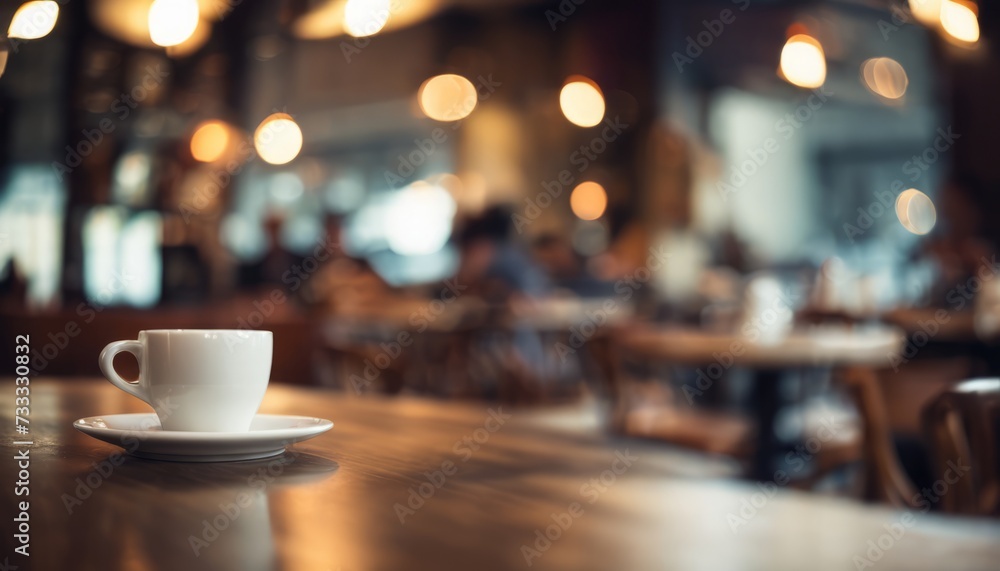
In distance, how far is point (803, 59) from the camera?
4.71 m

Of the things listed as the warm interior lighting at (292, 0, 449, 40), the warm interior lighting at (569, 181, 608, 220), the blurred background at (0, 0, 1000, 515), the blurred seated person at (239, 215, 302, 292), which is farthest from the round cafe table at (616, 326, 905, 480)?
the warm interior lighting at (292, 0, 449, 40)

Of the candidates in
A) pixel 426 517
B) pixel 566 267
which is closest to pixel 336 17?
pixel 566 267

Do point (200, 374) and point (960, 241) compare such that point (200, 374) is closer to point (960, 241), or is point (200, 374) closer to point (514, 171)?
point (960, 241)

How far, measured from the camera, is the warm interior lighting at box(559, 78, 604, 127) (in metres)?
7.66

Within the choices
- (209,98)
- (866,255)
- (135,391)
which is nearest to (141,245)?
(209,98)

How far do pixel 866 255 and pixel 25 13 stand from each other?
30.1 feet

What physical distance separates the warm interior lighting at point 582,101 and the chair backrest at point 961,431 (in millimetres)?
6814

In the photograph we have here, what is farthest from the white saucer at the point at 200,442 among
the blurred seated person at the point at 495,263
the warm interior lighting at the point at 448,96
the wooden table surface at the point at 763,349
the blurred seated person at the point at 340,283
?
the warm interior lighting at the point at 448,96

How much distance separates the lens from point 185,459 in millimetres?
607

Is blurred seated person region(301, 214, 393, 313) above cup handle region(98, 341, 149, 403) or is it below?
below

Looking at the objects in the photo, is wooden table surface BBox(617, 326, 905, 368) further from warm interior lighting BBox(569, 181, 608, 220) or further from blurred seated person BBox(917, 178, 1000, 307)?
warm interior lighting BBox(569, 181, 608, 220)

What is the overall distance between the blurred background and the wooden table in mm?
3024

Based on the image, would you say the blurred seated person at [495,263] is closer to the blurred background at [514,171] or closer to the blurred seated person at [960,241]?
the blurred background at [514,171]

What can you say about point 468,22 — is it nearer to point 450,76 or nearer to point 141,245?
point 450,76
